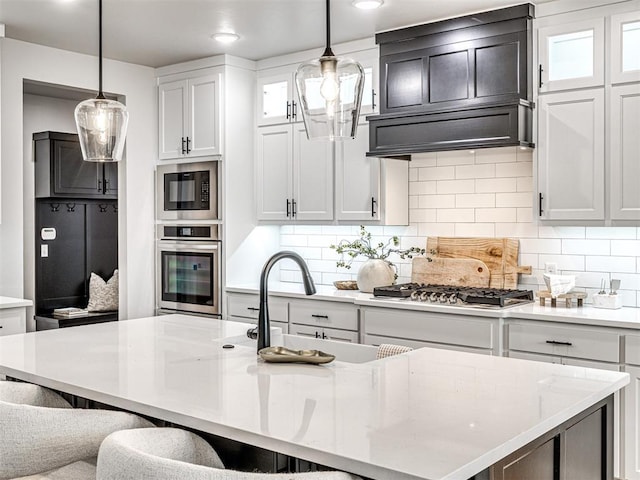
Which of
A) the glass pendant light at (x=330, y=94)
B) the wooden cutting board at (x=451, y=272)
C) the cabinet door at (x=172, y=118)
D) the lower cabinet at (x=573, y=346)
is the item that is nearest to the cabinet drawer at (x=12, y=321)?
the cabinet door at (x=172, y=118)

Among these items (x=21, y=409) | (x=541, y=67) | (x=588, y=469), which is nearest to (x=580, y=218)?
(x=541, y=67)

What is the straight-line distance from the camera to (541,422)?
5.61 ft

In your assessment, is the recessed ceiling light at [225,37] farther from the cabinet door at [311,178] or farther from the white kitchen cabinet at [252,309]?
Answer: the white kitchen cabinet at [252,309]

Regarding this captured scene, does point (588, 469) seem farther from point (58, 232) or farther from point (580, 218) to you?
point (58, 232)

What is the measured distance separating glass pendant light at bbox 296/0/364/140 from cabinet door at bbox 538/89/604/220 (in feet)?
6.43

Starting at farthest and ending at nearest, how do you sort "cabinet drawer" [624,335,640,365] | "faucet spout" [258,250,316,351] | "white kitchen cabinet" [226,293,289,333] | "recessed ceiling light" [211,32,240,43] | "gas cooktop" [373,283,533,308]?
"white kitchen cabinet" [226,293,289,333] → "recessed ceiling light" [211,32,240,43] → "gas cooktop" [373,283,533,308] → "cabinet drawer" [624,335,640,365] → "faucet spout" [258,250,316,351]

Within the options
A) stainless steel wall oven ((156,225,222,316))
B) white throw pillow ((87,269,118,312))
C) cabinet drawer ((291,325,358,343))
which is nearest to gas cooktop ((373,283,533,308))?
cabinet drawer ((291,325,358,343))

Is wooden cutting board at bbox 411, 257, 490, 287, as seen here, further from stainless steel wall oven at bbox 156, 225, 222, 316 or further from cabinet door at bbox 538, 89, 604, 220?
stainless steel wall oven at bbox 156, 225, 222, 316

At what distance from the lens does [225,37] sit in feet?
15.2

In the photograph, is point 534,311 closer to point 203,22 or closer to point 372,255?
point 372,255

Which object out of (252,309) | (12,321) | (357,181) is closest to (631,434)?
(357,181)

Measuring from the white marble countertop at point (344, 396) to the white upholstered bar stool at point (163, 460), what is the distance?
6 cm

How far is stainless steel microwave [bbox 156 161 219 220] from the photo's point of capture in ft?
17.0

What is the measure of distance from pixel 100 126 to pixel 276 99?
2576mm
